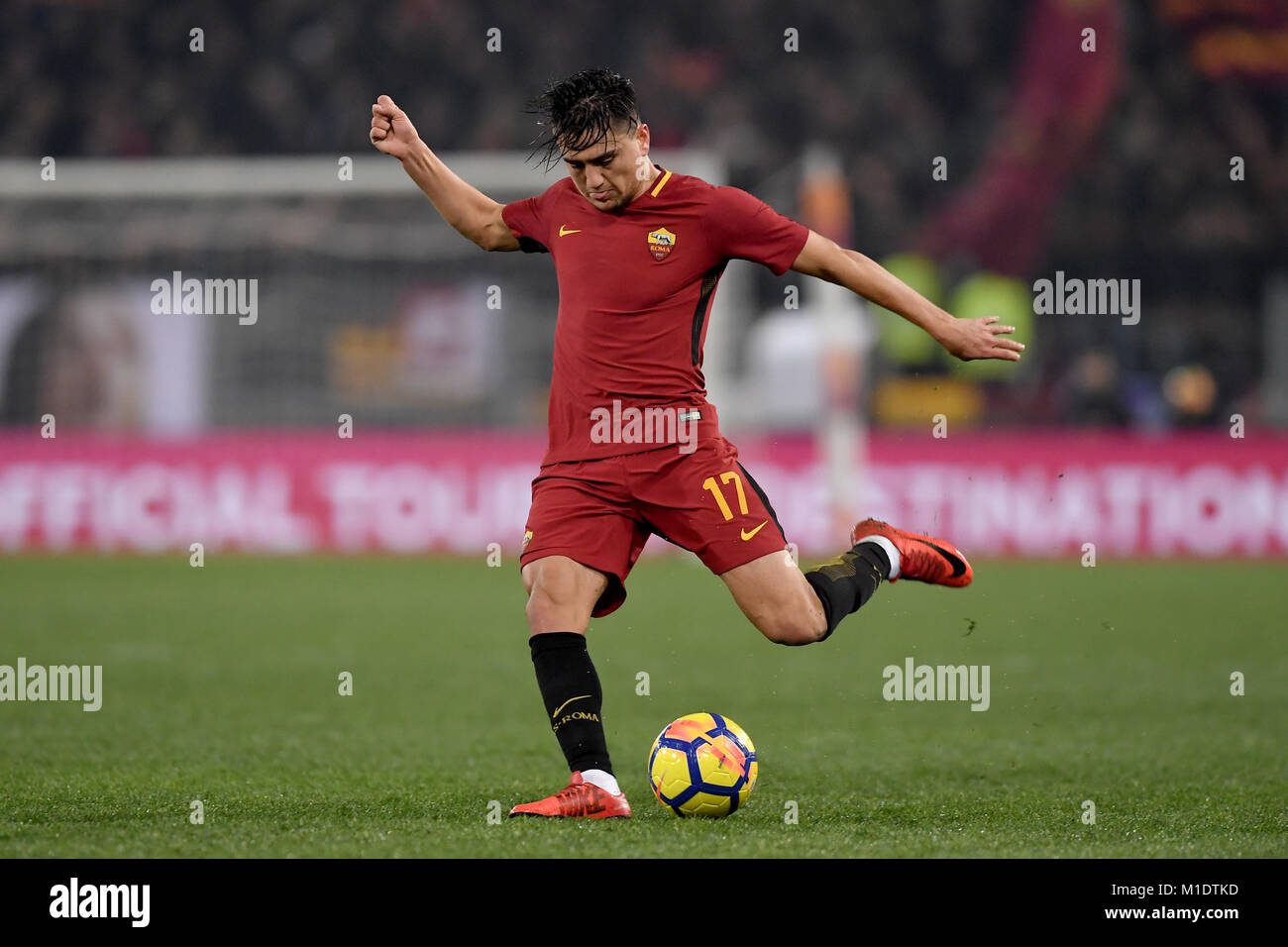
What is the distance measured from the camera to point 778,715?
7.00 metres

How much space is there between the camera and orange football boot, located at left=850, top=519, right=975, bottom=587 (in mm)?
5641

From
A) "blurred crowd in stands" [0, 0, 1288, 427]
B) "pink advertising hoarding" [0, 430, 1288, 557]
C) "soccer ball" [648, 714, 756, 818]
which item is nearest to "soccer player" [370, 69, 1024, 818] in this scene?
"soccer ball" [648, 714, 756, 818]

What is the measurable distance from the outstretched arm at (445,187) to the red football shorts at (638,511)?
30.6 inches

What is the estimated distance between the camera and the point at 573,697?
15.4 ft

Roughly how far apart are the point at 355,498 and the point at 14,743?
30.1ft

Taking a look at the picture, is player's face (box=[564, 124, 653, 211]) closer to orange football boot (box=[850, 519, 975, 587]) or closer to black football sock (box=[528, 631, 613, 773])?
black football sock (box=[528, 631, 613, 773])

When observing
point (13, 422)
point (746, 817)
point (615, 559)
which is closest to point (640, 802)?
point (746, 817)

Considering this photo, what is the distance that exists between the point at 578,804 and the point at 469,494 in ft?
35.3

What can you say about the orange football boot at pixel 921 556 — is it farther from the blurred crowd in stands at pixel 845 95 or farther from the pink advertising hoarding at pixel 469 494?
the blurred crowd in stands at pixel 845 95

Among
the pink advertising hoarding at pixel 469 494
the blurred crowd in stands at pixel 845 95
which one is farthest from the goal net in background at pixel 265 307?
the blurred crowd in stands at pixel 845 95

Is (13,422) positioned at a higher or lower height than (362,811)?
higher

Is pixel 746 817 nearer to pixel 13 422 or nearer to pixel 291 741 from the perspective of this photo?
pixel 291 741

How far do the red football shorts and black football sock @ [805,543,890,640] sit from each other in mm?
302
